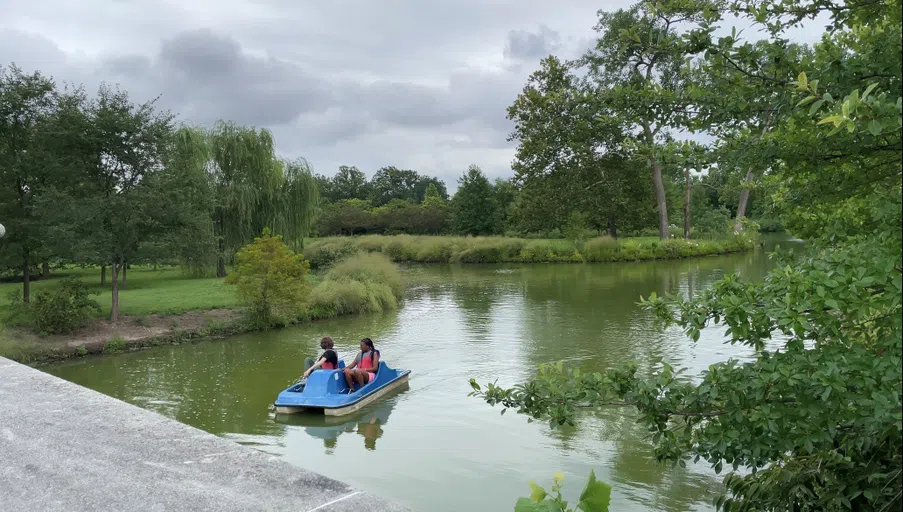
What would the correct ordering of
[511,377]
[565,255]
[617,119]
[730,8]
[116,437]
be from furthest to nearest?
[565,255], [511,377], [116,437], [617,119], [730,8]

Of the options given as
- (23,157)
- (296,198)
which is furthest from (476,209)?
(23,157)

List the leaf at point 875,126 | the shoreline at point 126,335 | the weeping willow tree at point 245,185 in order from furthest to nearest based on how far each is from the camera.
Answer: the weeping willow tree at point 245,185 → the shoreline at point 126,335 → the leaf at point 875,126

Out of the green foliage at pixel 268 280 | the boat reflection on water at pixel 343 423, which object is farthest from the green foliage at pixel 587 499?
the green foliage at pixel 268 280

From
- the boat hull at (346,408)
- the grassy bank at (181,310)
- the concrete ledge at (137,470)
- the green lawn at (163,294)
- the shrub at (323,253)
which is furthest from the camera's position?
the shrub at (323,253)

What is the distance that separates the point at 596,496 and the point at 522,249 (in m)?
38.3

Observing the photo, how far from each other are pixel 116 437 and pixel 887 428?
14.0 feet

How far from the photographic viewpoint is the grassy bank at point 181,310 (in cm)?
1520

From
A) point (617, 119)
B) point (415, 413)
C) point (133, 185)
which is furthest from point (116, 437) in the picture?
point (133, 185)

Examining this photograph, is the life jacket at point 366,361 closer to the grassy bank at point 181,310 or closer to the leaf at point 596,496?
the grassy bank at point 181,310

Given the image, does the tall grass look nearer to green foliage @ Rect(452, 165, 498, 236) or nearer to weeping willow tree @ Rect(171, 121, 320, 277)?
weeping willow tree @ Rect(171, 121, 320, 277)

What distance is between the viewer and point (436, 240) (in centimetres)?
4294

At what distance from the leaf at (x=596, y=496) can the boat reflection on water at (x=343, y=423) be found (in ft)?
23.8

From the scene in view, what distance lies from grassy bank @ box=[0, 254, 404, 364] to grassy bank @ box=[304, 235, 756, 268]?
10.1 m

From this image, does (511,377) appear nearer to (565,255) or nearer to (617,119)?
(617,119)
